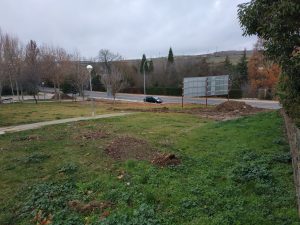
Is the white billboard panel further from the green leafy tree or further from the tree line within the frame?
the green leafy tree

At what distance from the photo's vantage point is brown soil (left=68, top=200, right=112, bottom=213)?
19.9ft

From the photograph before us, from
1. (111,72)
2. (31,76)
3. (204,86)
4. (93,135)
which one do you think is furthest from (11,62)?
(93,135)

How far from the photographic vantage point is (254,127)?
13.0m

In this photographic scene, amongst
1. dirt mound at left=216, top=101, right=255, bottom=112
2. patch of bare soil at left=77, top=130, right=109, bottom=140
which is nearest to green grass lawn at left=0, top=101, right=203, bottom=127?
dirt mound at left=216, top=101, right=255, bottom=112

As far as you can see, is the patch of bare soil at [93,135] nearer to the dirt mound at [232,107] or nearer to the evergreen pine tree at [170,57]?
the dirt mound at [232,107]

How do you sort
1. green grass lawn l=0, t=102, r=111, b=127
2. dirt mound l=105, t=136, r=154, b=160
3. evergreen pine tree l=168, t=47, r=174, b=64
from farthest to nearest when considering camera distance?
evergreen pine tree l=168, t=47, r=174, b=64
green grass lawn l=0, t=102, r=111, b=127
dirt mound l=105, t=136, r=154, b=160

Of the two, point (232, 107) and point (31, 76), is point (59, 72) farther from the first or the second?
point (232, 107)

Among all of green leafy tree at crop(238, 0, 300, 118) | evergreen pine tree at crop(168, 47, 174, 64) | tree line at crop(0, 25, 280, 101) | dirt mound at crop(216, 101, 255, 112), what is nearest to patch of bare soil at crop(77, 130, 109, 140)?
green leafy tree at crop(238, 0, 300, 118)

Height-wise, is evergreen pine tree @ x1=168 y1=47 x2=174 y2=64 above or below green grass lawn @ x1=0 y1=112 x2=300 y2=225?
above

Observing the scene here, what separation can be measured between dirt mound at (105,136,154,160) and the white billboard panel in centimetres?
1908

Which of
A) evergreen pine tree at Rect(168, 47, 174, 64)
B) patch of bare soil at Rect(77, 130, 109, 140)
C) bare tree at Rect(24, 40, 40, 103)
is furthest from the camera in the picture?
evergreen pine tree at Rect(168, 47, 174, 64)

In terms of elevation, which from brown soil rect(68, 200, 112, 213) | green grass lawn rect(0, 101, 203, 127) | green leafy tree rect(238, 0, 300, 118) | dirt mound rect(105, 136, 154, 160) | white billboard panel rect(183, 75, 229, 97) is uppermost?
green leafy tree rect(238, 0, 300, 118)

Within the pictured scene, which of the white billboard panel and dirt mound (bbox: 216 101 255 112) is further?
the white billboard panel

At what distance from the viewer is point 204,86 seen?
100ft
